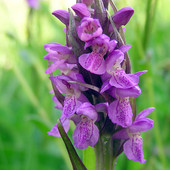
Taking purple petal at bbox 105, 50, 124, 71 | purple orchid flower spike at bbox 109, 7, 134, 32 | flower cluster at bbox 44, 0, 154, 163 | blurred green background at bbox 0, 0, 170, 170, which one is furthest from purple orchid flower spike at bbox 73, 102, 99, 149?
blurred green background at bbox 0, 0, 170, 170

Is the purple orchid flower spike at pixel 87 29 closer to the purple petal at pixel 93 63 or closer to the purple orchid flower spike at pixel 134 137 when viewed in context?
the purple petal at pixel 93 63

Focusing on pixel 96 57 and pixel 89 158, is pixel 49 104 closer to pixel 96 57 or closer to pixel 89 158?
pixel 89 158

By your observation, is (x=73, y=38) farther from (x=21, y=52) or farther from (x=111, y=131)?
(x=21, y=52)

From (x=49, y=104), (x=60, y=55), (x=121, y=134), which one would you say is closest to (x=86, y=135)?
(x=121, y=134)

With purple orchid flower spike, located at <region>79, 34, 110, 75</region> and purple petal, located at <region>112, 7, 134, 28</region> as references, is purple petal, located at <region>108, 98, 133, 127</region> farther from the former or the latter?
purple petal, located at <region>112, 7, 134, 28</region>

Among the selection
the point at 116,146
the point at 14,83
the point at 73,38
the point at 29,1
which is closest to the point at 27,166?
the point at 116,146
